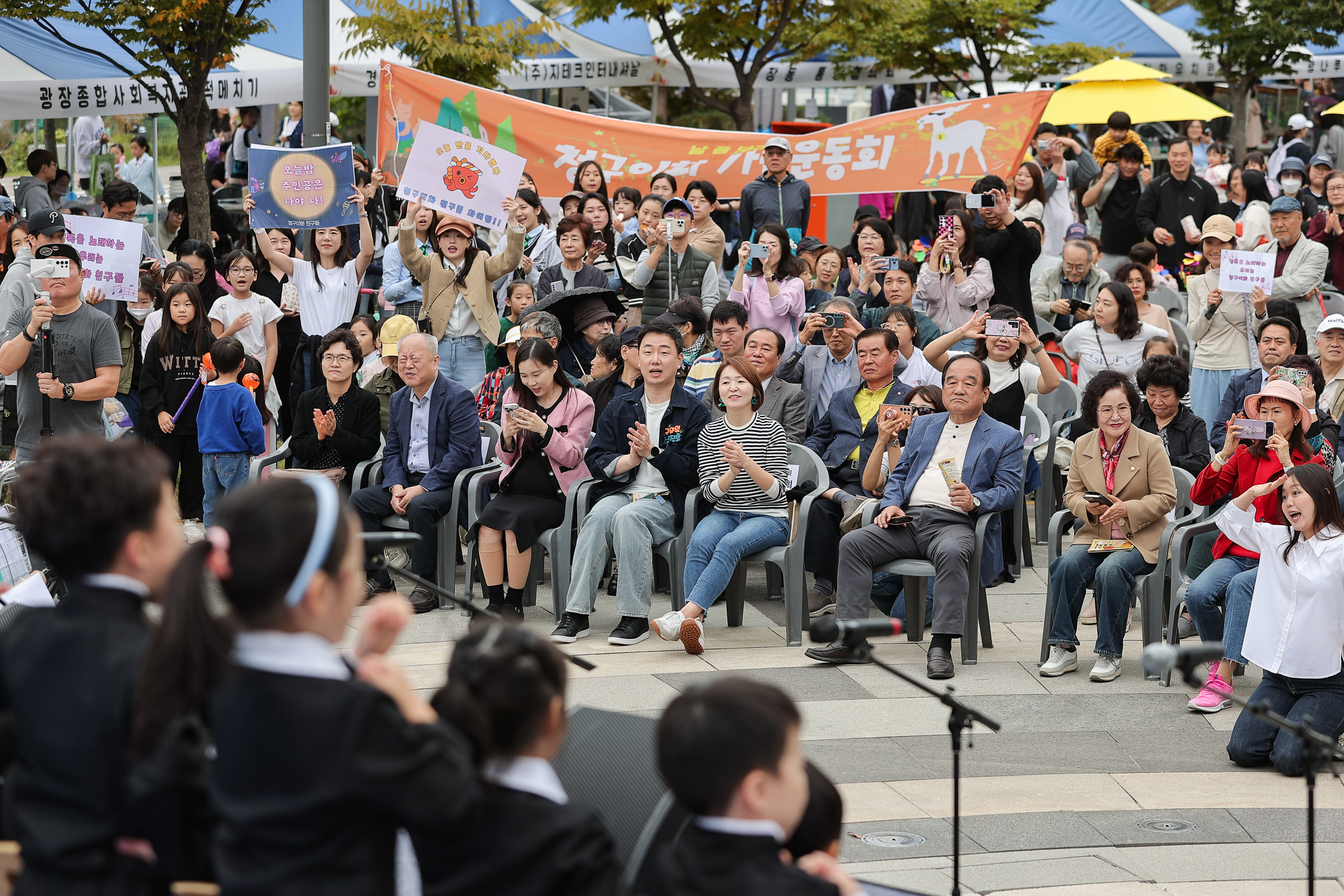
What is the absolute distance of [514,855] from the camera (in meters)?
2.47

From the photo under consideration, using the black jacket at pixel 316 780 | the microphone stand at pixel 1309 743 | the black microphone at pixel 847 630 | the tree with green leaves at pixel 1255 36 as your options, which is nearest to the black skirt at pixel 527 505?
the black microphone at pixel 847 630

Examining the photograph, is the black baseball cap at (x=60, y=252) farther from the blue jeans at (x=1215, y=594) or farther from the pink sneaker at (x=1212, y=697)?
the pink sneaker at (x=1212, y=697)

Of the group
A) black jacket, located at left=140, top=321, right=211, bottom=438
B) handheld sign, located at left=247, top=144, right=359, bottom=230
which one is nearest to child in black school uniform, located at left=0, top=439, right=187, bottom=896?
black jacket, located at left=140, top=321, right=211, bottom=438

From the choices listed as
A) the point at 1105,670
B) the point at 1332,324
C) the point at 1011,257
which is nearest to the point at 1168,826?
the point at 1105,670

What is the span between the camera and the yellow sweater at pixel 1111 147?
13977 millimetres

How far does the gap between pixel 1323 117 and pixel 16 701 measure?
73.0ft

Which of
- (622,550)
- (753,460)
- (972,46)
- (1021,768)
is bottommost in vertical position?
(1021,768)

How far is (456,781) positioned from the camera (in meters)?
2.36

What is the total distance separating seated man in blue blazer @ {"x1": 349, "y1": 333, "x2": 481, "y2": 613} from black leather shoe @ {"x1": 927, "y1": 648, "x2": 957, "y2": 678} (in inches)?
113

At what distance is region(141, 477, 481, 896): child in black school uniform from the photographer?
7.65ft

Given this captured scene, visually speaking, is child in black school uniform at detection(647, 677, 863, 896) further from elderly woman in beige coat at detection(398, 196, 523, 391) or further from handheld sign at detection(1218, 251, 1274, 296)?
handheld sign at detection(1218, 251, 1274, 296)

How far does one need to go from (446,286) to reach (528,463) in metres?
2.32

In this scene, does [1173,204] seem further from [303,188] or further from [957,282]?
[303,188]

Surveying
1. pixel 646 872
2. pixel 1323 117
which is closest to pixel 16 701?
pixel 646 872
